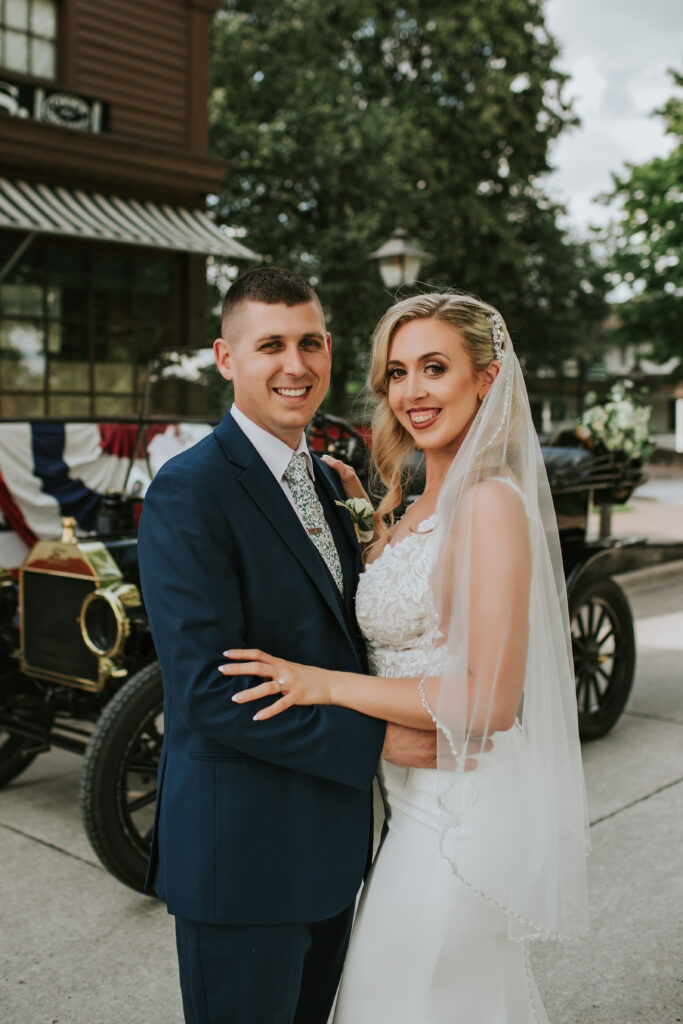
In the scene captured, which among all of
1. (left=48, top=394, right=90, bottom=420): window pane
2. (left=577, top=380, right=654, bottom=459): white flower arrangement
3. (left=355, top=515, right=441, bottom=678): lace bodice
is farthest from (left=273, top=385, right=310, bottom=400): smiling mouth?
(left=48, top=394, right=90, bottom=420): window pane

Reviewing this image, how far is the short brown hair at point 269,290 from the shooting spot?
189 centimetres

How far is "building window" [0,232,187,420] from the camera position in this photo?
9.68 meters

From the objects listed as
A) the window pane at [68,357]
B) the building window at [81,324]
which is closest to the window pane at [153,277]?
the building window at [81,324]

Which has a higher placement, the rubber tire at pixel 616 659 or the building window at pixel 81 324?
the building window at pixel 81 324

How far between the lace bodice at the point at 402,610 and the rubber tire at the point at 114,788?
1617 mm

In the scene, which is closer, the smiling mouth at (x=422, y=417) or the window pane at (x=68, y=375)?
the smiling mouth at (x=422, y=417)

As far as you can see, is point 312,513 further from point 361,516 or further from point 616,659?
point 616,659

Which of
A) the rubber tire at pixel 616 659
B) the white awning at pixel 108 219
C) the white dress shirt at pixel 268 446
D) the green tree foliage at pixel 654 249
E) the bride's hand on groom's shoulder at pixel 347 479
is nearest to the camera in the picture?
the white dress shirt at pixel 268 446

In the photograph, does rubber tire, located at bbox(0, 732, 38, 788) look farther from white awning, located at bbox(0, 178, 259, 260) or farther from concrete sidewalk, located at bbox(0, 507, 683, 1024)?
white awning, located at bbox(0, 178, 259, 260)

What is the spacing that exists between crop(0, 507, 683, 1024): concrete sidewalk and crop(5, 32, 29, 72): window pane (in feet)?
25.8

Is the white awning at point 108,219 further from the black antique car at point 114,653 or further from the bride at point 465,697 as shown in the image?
the bride at point 465,697

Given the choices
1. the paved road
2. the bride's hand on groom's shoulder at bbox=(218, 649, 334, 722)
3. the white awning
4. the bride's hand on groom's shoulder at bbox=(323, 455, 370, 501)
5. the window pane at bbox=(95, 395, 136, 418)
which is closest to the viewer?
the bride's hand on groom's shoulder at bbox=(218, 649, 334, 722)

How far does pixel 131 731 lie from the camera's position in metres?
3.46

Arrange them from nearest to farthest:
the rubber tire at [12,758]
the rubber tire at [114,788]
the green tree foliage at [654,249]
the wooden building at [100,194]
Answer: the rubber tire at [114,788] < the rubber tire at [12,758] < the wooden building at [100,194] < the green tree foliage at [654,249]
